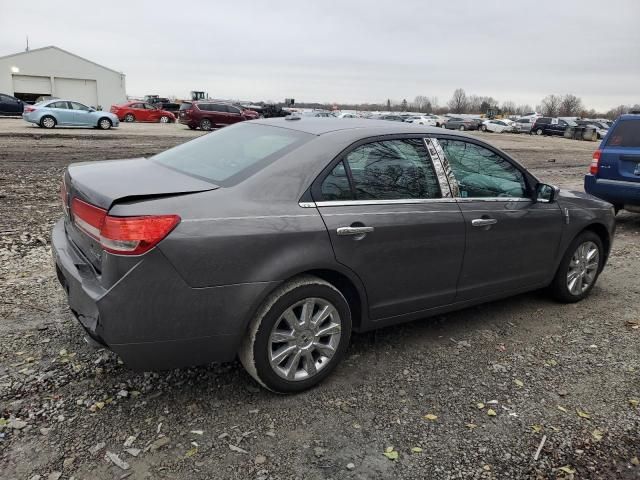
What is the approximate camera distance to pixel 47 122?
943 inches

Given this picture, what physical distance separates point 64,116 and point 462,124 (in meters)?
34.7

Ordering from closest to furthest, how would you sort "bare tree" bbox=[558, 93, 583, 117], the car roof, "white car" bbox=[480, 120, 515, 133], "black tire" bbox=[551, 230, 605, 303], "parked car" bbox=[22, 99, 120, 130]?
the car roof, "black tire" bbox=[551, 230, 605, 303], "parked car" bbox=[22, 99, 120, 130], "white car" bbox=[480, 120, 515, 133], "bare tree" bbox=[558, 93, 583, 117]

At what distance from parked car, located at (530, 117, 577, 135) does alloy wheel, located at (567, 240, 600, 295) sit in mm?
43297

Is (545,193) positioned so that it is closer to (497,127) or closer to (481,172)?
(481,172)

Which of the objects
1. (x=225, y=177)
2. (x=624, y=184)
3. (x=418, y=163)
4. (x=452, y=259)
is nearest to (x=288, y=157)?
(x=225, y=177)

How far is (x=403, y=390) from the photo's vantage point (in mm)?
3367

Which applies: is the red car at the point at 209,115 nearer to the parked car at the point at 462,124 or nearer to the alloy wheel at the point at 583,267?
→ the parked car at the point at 462,124

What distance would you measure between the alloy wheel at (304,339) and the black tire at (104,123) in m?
25.2

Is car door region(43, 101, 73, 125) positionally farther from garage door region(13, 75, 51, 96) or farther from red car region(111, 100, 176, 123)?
garage door region(13, 75, 51, 96)

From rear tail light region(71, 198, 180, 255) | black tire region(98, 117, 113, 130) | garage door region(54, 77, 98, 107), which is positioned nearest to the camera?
rear tail light region(71, 198, 180, 255)

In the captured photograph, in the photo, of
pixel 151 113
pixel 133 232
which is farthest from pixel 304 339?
pixel 151 113

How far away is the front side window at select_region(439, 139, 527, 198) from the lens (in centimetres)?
395

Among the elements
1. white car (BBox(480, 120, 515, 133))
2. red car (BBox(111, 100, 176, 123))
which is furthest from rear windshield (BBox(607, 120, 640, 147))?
white car (BBox(480, 120, 515, 133))

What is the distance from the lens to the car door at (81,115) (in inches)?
972
